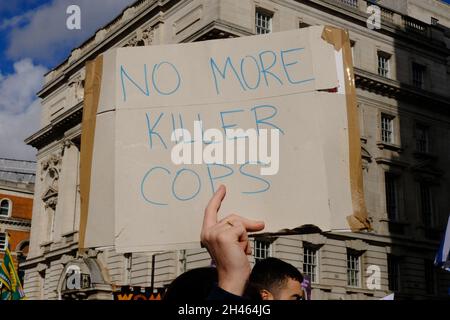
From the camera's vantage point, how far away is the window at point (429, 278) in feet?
114

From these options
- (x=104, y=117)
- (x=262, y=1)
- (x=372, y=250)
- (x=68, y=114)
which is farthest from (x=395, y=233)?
(x=104, y=117)

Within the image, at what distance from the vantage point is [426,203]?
35.9 metres

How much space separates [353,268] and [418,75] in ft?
39.8

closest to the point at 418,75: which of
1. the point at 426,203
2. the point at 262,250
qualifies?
the point at 426,203

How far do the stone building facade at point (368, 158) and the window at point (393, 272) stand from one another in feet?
0.17

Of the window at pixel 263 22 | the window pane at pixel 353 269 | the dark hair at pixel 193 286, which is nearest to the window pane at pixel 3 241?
the window pane at pixel 353 269

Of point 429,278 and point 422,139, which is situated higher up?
point 422,139

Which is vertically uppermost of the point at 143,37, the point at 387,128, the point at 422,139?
the point at 143,37

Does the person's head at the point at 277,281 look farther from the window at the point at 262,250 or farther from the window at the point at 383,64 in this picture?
the window at the point at 383,64

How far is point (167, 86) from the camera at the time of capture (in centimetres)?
342

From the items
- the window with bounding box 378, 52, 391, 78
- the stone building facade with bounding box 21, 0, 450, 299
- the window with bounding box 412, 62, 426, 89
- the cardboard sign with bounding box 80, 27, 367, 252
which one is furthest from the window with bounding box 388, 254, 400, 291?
the cardboard sign with bounding box 80, 27, 367, 252

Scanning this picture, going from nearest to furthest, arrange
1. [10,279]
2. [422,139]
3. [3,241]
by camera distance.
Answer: [10,279] < [422,139] < [3,241]

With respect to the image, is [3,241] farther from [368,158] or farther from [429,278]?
[429,278]

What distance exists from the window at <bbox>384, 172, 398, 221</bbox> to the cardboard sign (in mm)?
31874
